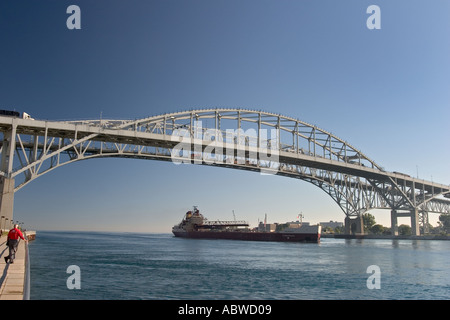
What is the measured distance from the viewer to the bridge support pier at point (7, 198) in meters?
30.6

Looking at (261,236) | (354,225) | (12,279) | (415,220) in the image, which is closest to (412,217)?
(415,220)

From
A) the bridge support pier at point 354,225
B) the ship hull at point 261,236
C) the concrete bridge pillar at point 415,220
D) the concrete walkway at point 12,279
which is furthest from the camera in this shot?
the concrete bridge pillar at point 415,220

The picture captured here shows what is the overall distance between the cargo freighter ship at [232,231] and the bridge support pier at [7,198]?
155 ft

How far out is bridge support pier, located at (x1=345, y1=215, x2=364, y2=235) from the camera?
86.8 m

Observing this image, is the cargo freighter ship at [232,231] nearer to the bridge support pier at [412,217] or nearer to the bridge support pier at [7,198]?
the bridge support pier at [412,217]

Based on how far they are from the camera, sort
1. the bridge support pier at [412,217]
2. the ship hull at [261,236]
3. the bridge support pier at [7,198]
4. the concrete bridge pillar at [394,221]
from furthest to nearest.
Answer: the concrete bridge pillar at [394,221]
the bridge support pier at [412,217]
the ship hull at [261,236]
the bridge support pier at [7,198]

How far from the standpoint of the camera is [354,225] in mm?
88625

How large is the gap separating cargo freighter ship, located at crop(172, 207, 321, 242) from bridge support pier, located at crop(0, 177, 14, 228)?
47.3 meters

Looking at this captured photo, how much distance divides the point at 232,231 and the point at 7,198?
50.3 meters

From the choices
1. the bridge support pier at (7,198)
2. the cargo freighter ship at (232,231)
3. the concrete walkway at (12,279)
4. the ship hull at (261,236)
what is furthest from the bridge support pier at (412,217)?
the concrete walkway at (12,279)

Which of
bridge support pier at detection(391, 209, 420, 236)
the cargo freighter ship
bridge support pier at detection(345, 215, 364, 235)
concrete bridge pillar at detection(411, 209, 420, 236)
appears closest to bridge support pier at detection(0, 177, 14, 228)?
the cargo freighter ship

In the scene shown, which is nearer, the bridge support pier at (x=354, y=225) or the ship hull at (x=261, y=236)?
the ship hull at (x=261, y=236)
